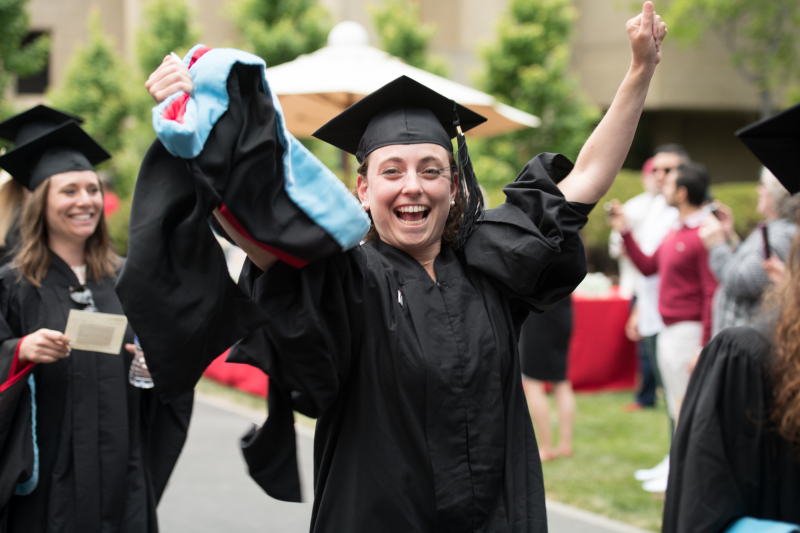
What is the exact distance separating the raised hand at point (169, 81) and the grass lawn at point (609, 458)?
4.21 meters

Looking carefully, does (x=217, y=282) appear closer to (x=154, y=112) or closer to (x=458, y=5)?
(x=154, y=112)

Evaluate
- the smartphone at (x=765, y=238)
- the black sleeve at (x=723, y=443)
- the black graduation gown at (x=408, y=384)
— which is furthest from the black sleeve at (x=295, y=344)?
the smartphone at (x=765, y=238)

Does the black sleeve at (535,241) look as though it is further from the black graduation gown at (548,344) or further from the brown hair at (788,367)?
the black graduation gown at (548,344)

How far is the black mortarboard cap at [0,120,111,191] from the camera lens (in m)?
3.37

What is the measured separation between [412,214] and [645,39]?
802 millimetres

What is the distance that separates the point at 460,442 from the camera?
1.98 meters

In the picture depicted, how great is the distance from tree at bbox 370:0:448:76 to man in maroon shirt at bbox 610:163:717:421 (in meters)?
10.6

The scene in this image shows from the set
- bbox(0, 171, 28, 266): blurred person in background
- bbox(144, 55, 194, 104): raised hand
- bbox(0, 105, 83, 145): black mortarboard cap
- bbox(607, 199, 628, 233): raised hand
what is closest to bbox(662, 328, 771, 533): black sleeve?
bbox(144, 55, 194, 104): raised hand

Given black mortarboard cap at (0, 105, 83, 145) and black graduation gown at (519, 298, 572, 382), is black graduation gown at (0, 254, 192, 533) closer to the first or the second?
black mortarboard cap at (0, 105, 83, 145)

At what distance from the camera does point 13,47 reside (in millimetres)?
11500

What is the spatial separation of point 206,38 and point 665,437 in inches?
651

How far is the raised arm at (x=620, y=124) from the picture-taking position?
2129 mm

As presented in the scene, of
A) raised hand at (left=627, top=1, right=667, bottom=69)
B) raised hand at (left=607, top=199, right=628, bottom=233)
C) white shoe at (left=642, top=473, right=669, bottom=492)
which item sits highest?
raised hand at (left=627, top=1, right=667, bottom=69)

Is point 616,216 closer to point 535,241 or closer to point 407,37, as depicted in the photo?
point 535,241
